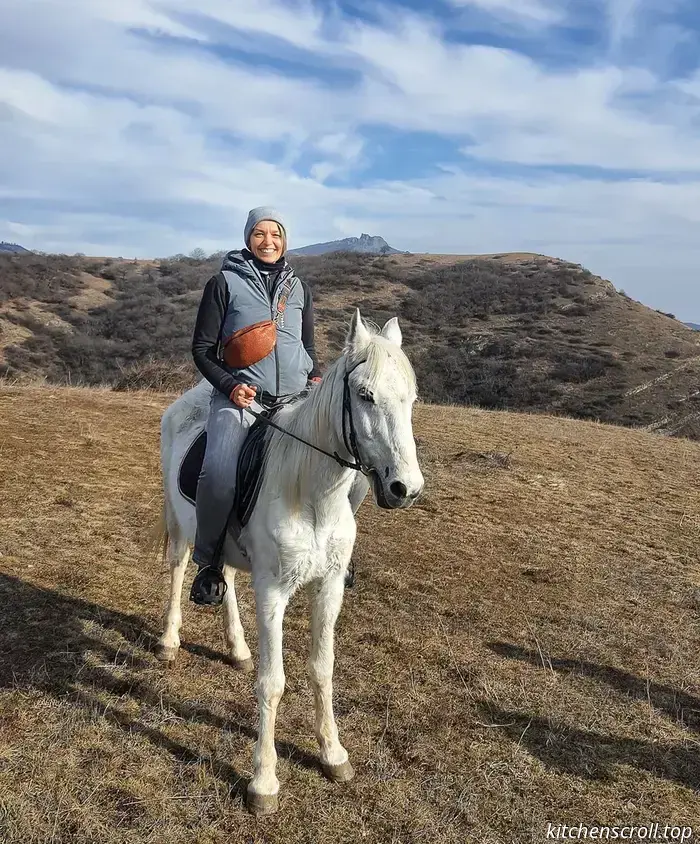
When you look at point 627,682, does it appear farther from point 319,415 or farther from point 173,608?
point 173,608

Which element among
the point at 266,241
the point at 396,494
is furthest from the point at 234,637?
the point at 266,241

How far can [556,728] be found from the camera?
4012 mm

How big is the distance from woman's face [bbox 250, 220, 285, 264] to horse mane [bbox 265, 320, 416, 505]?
821 millimetres

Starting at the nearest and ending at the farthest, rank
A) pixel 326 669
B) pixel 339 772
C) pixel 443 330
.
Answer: pixel 339 772 < pixel 326 669 < pixel 443 330

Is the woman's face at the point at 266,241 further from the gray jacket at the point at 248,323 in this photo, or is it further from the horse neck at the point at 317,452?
the horse neck at the point at 317,452

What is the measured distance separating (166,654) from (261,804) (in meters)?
1.72

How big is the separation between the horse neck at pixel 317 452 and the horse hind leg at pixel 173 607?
193 centimetres

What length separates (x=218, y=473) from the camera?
3465mm

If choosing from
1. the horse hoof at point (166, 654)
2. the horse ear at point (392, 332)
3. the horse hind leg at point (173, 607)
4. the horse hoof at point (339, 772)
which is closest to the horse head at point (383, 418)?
the horse ear at point (392, 332)

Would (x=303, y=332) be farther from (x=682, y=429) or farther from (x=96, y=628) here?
(x=682, y=429)

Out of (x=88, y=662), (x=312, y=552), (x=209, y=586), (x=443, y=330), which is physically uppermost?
(x=443, y=330)

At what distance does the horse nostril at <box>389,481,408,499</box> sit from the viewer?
8.54 feet

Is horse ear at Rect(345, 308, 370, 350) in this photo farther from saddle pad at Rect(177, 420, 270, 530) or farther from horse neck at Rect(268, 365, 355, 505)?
saddle pad at Rect(177, 420, 270, 530)

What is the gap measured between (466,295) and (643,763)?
44.8m
